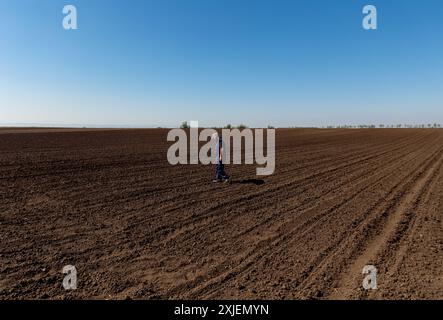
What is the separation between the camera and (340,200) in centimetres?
886

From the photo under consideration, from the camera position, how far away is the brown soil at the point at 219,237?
439cm

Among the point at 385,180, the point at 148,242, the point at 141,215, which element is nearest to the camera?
the point at 148,242

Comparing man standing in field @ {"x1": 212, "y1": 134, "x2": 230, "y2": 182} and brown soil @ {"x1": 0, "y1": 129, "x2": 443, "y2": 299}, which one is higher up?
man standing in field @ {"x1": 212, "y1": 134, "x2": 230, "y2": 182}

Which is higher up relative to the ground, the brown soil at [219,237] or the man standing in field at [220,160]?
the man standing in field at [220,160]

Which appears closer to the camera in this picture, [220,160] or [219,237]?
[219,237]

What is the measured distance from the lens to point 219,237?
6.18 meters

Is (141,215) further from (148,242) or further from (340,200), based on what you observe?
(340,200)

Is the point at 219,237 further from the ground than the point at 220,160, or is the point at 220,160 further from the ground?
the point at 220,160

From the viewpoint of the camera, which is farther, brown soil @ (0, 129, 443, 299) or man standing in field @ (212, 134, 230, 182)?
man standing in field @ (212, 134, 230, 182)

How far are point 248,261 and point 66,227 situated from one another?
143 inches

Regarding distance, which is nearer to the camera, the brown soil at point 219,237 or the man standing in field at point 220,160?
the brown soil at point 219,237

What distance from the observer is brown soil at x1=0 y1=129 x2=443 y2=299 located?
173 inches
